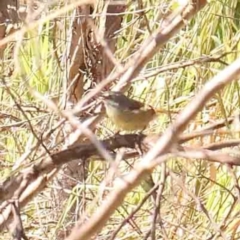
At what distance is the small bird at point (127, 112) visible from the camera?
1.46m

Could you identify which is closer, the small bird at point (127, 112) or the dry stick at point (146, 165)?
the dry stick at point (146, 165)

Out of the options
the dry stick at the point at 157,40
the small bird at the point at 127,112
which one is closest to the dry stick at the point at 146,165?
the dry stick at the point at 157,40

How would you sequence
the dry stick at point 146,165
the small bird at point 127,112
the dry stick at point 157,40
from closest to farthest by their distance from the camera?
the dry stick at point 146,165 → the dry stick at point 157,40 → the small bird at point 127,112

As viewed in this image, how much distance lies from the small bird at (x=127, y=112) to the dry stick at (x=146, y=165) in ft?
3.02

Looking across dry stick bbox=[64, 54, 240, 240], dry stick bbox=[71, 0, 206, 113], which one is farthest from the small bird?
dry stick bbox=[64, 54, 240, 240]

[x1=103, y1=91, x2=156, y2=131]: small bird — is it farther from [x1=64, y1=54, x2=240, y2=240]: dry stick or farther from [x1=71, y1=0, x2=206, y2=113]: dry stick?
[x1=64, y1=54, x2=240, y2=240]: dry stick

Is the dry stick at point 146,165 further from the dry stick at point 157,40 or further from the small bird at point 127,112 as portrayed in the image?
the small bird at point 127,112

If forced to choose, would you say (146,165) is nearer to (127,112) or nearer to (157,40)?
(157,40)

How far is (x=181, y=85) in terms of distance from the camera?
2418 mm

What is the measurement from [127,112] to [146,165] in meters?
1.00

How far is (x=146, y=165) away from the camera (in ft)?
1.69

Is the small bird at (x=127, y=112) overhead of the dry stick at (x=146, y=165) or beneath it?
overhead

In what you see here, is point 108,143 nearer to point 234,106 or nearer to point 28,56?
point 234,106

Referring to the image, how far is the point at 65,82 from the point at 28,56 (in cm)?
84
